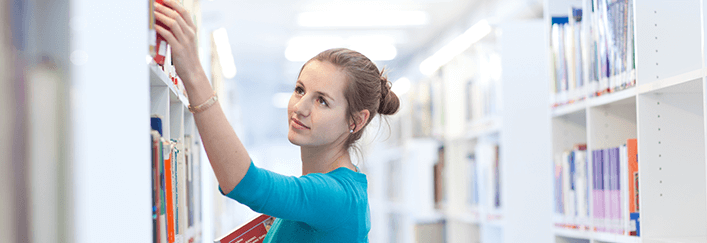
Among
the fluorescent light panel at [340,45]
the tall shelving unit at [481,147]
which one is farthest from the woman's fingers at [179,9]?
the fluorescent light panel at [340,45]

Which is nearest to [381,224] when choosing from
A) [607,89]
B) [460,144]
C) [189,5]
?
[460,144]

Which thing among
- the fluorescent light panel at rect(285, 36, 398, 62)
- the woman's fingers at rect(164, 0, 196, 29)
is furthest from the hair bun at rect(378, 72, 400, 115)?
the fluorescent light panel at rect(285, 36, 398, 62)

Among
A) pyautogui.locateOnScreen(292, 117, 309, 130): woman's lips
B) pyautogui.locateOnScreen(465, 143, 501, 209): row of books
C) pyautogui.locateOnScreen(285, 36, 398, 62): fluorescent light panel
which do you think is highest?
pyautogui.locateOnScreen(285, 36, 398, 62): fluorescent light panel

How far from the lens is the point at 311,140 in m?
1.25

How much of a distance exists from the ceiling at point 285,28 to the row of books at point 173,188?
3.64 feet

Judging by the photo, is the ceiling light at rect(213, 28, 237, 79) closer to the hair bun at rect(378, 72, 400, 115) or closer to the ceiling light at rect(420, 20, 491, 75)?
the ceiling light at rect(420, 20, 491, 75)

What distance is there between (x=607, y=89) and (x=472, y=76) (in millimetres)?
1987

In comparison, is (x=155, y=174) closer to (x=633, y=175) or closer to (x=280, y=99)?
(x=633, y=175)

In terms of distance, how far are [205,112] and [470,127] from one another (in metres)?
2.93

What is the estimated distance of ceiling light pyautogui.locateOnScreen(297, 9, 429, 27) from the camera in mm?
5238

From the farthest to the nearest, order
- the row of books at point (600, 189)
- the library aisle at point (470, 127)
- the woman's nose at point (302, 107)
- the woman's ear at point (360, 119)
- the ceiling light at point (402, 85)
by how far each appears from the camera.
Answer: the ceiling light at point (402, 85) < the row of books at point (600, 189) < the woman's ear at point (360, 119) < the woman's nose at point (302, 107) < the library aisle at point (470, 127)

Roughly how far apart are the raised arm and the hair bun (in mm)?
558

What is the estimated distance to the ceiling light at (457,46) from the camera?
324 cm

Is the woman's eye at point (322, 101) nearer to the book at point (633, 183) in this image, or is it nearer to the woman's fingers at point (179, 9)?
the woman's fingers at point (179, 9)
